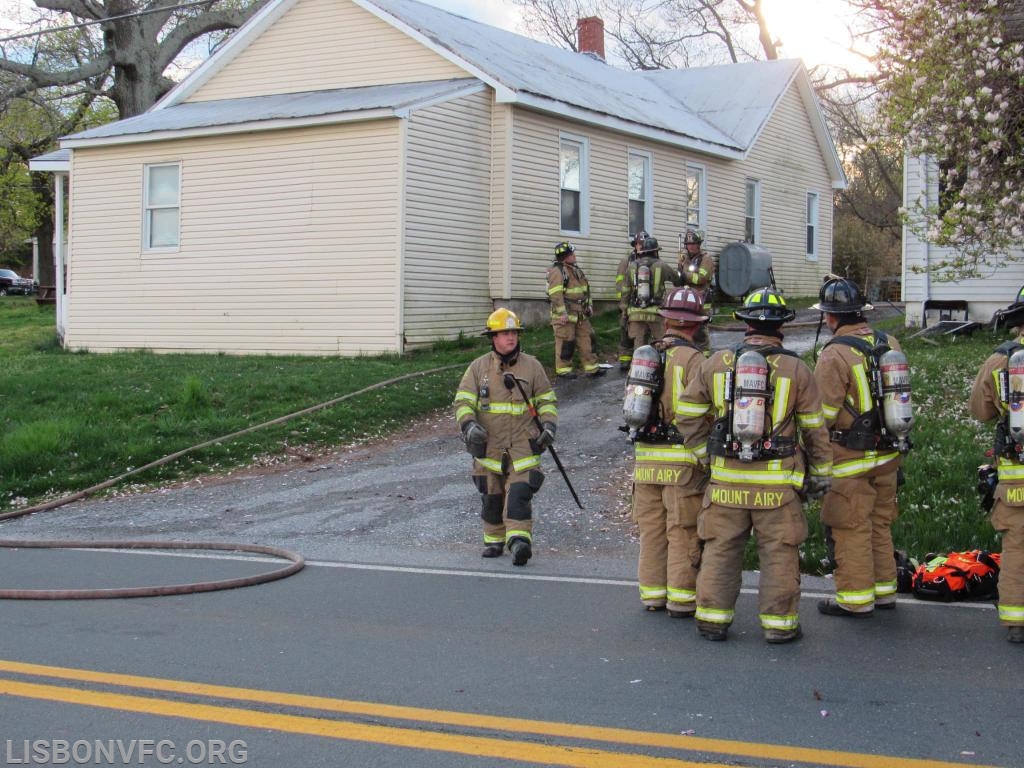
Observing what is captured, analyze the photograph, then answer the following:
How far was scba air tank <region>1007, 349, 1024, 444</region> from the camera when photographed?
6137 millimetres

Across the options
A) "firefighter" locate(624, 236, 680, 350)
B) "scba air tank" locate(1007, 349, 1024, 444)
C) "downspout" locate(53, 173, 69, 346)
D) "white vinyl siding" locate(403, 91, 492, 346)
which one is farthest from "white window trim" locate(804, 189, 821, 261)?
"scba air tank" locate(1007, 349, 1024, 444)

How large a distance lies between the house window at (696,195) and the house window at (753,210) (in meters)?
2.33

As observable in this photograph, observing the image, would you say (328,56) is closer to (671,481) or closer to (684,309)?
(684,309)

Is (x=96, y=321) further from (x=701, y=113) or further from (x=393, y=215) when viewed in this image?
(x=701, y=113)

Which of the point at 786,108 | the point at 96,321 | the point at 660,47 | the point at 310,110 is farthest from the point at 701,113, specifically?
the point at 660,47

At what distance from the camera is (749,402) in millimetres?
6039

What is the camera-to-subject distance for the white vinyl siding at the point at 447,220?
17562 millimetres

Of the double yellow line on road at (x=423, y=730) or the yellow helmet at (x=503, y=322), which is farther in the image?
the yellow helmet at (x=503, y=322)

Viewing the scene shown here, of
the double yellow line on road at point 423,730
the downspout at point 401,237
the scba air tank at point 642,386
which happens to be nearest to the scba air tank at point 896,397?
the scba air tank at point 642,386

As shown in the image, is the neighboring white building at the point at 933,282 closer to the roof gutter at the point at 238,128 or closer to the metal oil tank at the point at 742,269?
the metal oil tank at the point at 742,269

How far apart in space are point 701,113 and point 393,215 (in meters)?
11.5

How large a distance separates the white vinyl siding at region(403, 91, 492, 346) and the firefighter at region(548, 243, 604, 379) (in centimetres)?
295

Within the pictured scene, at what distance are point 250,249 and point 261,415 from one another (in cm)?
569
